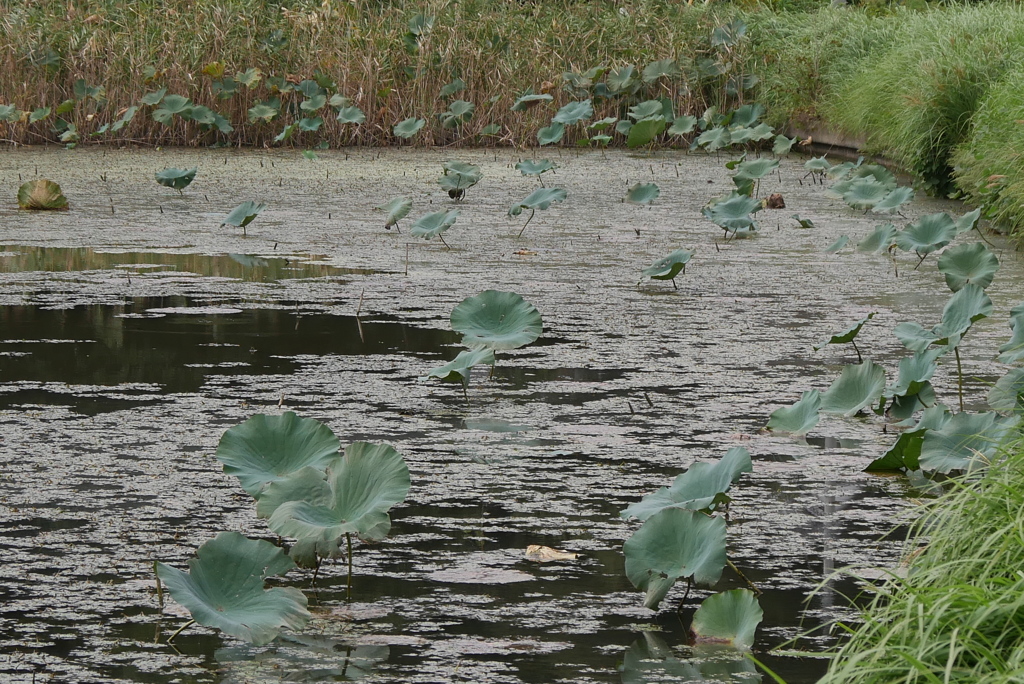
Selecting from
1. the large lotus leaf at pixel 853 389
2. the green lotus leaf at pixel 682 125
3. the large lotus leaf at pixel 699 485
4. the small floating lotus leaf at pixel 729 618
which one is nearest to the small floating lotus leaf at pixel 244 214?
the large lotus leaf at pixel 853 389

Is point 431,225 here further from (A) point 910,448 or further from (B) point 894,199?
(A) point 910,448

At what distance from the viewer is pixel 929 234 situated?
5156mm

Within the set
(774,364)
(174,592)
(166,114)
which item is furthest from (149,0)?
(174,592)

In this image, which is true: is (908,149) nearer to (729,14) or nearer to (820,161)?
(820,161)

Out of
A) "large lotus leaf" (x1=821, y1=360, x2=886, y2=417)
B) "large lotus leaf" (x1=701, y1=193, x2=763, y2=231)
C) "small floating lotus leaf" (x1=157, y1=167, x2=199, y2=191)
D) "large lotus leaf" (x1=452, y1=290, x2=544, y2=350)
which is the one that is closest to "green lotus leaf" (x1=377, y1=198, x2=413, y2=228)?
"large lotus leaf" (x1=701, y1=193, x2=763, y2=231)

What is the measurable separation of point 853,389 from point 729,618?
1.31 m

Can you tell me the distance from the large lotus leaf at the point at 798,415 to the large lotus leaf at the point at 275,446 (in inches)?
40.9

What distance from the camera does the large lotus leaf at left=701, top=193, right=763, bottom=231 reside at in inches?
248

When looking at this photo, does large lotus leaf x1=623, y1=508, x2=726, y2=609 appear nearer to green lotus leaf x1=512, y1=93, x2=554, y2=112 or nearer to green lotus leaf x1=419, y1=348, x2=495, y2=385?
green lotus leaf x1=419, y1=348, x2=495, y2=385

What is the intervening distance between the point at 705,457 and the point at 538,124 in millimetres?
8374

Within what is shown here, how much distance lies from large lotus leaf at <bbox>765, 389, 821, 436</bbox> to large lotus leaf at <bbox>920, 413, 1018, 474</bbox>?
1.09 ft

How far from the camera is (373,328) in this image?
14.0 feet

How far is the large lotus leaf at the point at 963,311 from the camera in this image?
3164mm

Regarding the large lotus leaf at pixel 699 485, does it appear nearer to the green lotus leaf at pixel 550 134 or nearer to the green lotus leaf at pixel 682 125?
the green lotus leaf at pixel 550 134
